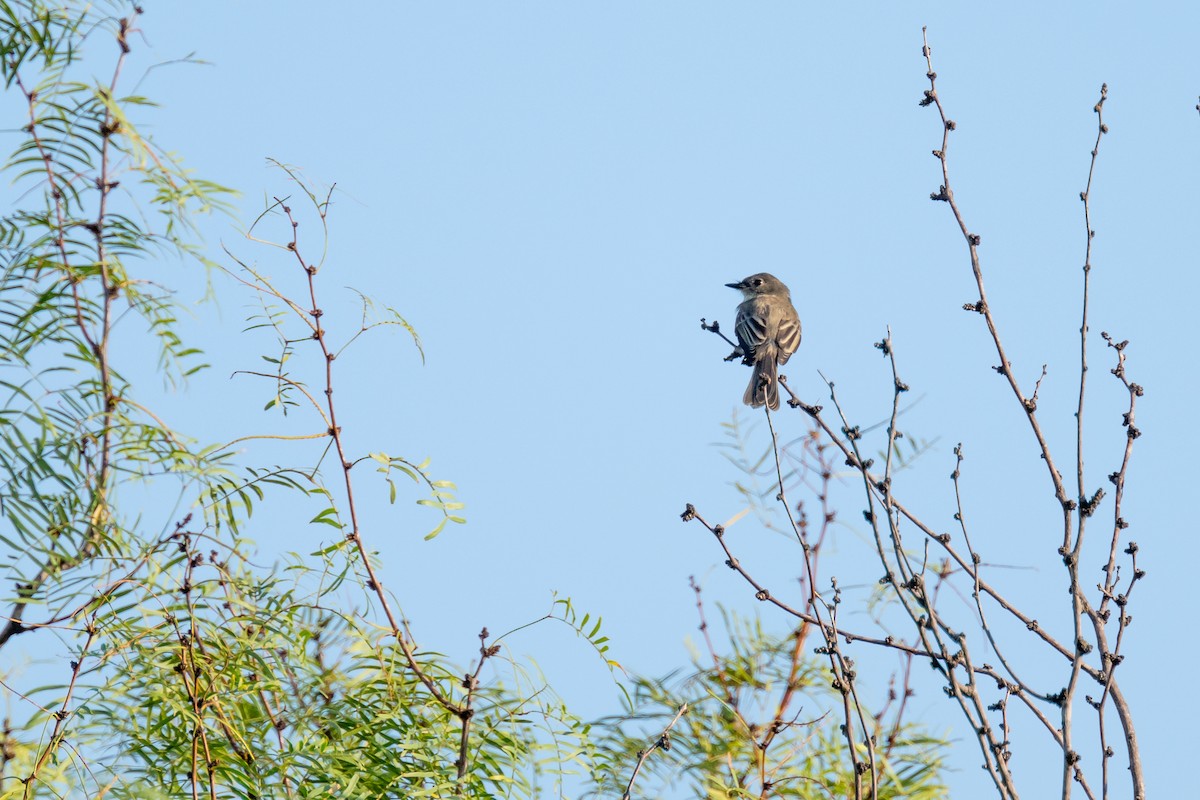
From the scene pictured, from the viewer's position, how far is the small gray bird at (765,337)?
28.8ft

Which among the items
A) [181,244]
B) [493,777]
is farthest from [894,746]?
[181,244]

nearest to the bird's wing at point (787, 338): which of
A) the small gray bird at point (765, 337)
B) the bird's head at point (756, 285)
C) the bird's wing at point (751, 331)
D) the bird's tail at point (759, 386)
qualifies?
the small gray bird at point (765, 337)

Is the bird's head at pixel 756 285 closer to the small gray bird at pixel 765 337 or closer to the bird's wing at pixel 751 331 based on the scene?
the small gray bird at pixel 765 337

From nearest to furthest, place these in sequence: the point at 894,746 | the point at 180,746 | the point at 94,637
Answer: the point at 94,637 → the point at 180,746 → the point at 894,746

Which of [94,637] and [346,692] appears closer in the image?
[94,637]

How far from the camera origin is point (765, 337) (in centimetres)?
933

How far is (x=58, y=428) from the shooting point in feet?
11.4

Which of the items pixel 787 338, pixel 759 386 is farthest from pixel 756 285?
pixel 759 386

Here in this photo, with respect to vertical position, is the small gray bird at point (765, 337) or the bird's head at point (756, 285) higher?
the bird's head at point (756, 285)

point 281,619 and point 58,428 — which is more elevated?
point 58,428

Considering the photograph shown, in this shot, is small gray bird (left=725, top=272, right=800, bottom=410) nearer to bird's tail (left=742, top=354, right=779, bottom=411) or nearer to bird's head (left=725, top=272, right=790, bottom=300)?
bird's tail (left=742, top=354, right=779, bottom=411)

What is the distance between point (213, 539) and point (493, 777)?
0.98 m

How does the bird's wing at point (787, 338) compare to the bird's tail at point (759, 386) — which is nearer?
the bird's tail at point (759, 386)

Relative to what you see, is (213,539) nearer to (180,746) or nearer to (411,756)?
(180,746)
